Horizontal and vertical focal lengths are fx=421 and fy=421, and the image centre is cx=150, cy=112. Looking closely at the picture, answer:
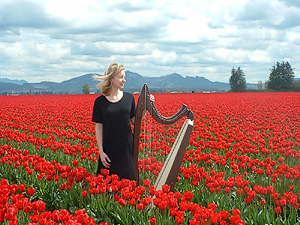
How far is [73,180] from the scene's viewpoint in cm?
565

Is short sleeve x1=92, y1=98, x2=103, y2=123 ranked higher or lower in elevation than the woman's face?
lower

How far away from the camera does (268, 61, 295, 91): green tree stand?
233 feet

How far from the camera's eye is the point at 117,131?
5.89m

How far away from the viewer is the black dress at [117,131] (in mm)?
5832

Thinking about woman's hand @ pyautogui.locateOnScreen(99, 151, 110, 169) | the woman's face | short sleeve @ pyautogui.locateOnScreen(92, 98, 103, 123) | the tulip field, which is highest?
the woman's face

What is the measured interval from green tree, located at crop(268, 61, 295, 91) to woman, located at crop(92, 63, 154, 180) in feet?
220

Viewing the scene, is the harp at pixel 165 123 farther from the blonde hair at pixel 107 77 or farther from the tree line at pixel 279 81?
the tree line at pixel 279 81

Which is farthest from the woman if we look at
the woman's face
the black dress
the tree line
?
the tree line

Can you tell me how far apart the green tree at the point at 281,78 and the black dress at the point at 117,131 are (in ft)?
220

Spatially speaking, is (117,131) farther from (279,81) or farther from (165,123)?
(279,81)

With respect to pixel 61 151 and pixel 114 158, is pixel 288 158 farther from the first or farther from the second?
pixel 61 151

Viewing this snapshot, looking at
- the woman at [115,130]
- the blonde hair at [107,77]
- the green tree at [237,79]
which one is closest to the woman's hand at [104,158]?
the woman at [115,130]

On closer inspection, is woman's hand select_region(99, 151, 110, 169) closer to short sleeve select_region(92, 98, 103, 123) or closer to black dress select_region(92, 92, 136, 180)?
black dress select_region(92, 92, 136, 180)

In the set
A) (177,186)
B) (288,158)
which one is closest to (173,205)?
(177,186)
